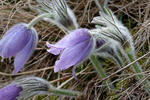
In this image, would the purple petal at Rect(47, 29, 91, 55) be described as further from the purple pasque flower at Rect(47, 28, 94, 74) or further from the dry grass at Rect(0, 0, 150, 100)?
the dry grass at Rect(0, 0, 150, 100)

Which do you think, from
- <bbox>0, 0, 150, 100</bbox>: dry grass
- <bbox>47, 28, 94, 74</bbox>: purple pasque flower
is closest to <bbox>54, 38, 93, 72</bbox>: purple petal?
<bbox>47, 28, 94, 74</bbox>: purple pasque flower

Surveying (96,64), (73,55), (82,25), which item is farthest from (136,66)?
(82,25)

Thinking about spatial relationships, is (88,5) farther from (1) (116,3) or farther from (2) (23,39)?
(2) (23,39)

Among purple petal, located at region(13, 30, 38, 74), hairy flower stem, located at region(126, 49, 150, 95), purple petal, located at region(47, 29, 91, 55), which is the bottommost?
hairy flower stem, located at region(126, 49, 150, 95)

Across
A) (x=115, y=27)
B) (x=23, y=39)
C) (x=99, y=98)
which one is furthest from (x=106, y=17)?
(x=99, y=98)

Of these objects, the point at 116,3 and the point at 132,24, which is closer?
the point at 132,24

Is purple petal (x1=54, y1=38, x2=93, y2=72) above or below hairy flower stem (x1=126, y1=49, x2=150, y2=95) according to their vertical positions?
above
